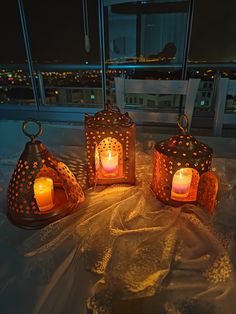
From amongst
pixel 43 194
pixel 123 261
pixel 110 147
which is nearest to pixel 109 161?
pixel 110 147

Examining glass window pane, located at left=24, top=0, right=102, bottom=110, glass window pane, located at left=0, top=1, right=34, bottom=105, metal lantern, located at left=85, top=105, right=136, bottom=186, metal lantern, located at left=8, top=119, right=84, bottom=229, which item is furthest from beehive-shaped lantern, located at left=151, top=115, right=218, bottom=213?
glass window pane, located at left=0, top=1, right=34, bottom=105

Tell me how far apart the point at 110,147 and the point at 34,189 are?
29cm

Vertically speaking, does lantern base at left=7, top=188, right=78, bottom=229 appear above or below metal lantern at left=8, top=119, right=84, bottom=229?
below

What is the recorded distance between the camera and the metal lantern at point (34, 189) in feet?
2.12

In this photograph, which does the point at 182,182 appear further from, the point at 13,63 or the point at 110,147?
the point at 13,63

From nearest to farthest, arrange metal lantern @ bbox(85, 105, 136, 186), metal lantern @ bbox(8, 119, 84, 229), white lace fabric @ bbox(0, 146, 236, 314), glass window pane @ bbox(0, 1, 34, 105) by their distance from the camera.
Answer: white lace fabric @ bbox(0, 146, 236, 314)
metal lantern @ bbox(8, 119, 84, 229)
metal lantern @ bbox(85, 105, 136, 186)
glass window pane @ bbox(0, 1, 34, 105)

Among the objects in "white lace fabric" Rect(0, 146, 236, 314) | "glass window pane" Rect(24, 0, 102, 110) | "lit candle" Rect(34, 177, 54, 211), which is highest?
"glass window pane" Rect(24, 0, 102, 110)

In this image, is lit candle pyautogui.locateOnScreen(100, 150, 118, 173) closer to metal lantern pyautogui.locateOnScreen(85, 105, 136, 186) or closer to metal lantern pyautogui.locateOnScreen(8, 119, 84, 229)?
metal lantern pyautogui.locateOnScreen(85, 105, 136, 186)

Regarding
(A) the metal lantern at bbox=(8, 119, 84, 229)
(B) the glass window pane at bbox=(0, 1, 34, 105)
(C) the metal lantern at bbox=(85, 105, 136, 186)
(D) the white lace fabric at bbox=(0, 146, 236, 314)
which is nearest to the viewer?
(D) the white lace fabric at bbox=(0, 146, 236, 314)

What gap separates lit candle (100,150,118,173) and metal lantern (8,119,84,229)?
0.58ft

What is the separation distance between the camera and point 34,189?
2.18 ft

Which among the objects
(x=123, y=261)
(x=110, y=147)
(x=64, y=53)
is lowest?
(x=123, y=261)

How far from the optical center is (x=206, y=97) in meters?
2.33

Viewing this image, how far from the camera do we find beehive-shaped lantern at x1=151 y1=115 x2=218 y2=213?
67 centimetres
